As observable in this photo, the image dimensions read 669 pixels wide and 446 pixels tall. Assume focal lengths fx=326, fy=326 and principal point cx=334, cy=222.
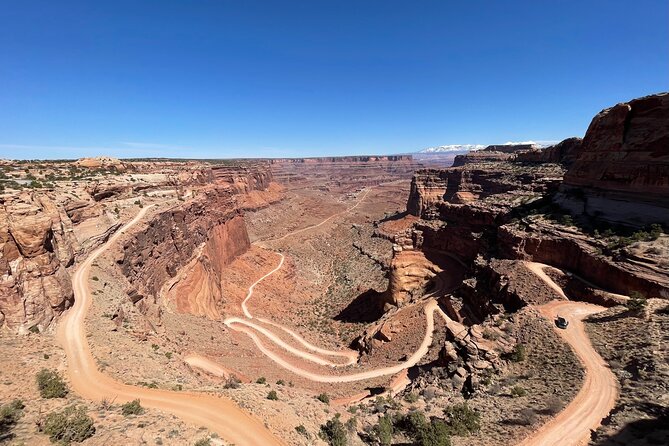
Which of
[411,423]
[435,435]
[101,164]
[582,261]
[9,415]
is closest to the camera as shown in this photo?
[9,415]

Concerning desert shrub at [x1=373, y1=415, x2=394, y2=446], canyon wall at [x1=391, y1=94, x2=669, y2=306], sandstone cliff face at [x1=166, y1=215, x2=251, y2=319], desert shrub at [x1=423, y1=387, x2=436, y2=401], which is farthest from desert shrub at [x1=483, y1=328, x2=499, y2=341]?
sandstone cliff face at [x1=166, y1=215, x2=251, y2=319]

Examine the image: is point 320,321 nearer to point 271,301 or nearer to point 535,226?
point 271,301

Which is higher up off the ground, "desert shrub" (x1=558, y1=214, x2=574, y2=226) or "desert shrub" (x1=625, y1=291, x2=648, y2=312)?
"desert shrub" (x1=558, y1=214, x2=574, y2=226)

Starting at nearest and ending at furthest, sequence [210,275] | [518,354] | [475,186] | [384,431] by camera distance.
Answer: [384,431]
[518,354]
[210,275]
[475,186]

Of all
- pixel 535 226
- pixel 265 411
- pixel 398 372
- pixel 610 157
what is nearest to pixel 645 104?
pixel 610 157

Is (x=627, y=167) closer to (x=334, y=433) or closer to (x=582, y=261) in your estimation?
(x=582, y=261)

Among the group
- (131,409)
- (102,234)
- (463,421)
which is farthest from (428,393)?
(102,234)

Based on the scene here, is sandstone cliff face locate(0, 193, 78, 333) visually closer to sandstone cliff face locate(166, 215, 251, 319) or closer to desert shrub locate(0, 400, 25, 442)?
desert shrub locate(0, 400, 25, 442)
